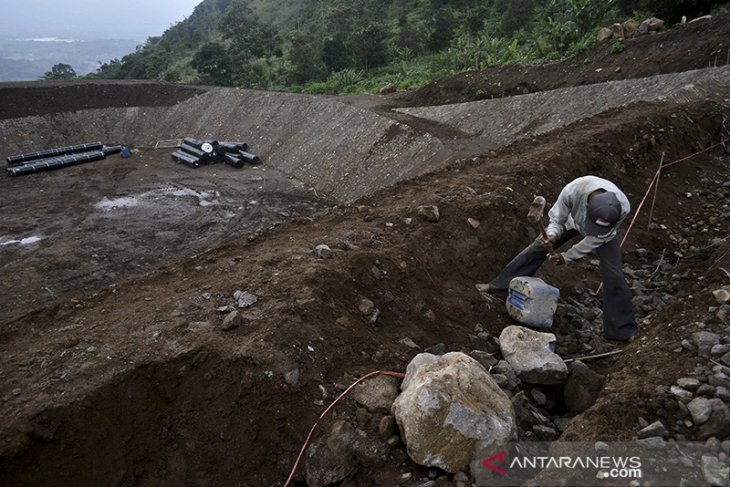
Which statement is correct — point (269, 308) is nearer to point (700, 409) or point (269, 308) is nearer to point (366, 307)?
point (366, 307)

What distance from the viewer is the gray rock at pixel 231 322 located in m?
4.57

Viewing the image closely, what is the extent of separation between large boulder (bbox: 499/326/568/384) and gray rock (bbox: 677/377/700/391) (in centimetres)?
101

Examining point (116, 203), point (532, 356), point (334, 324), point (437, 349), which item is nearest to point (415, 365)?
point (437, 349)

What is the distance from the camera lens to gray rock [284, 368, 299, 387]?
4051 mm

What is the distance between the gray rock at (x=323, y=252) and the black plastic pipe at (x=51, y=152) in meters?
18.1

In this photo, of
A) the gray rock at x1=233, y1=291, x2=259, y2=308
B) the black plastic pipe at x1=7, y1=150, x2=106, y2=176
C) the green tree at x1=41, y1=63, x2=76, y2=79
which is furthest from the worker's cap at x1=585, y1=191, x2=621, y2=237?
the green tree at x1=41, y1=63, x2=76, y2=79

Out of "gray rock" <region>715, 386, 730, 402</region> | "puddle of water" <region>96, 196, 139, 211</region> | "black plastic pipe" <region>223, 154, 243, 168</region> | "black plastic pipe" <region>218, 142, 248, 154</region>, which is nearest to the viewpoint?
"gray rock" <region>715, 386, 730, 402</region>

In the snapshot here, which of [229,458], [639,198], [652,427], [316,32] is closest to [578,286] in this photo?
[639,198]

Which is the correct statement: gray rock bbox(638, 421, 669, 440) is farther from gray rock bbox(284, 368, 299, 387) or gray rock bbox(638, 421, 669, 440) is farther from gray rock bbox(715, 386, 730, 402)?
gray rock bbox(284, 368, 299, 387)

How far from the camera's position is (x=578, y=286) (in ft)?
20.6

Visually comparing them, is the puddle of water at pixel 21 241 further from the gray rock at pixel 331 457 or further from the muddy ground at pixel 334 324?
the gray rock at pixel 331 457

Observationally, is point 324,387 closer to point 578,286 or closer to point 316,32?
point 578,286

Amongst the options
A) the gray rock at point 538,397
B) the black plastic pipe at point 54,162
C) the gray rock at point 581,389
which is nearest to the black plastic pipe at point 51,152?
the black plastic pipe at point 54,162

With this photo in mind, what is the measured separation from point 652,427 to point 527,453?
0.84 meters
